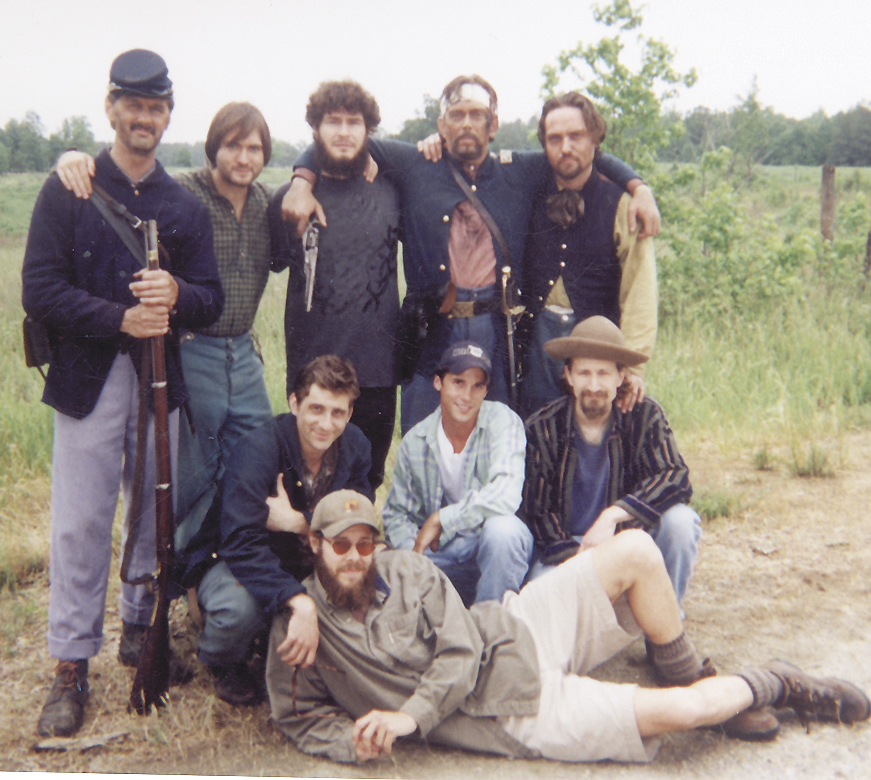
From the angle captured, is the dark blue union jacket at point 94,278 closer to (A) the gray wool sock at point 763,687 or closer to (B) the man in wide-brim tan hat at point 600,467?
(B) the man in wide-brim tan hat at point 600,467

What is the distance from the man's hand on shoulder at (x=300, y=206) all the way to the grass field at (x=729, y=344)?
0.21m

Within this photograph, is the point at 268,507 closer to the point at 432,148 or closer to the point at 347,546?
the point at 347,546

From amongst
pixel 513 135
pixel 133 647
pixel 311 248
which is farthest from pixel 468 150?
pixel 133 647

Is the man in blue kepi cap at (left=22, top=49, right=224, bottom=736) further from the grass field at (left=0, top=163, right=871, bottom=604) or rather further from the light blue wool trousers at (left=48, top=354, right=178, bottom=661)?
the grass field at (left=0, top=163, right=871, bottom=604)

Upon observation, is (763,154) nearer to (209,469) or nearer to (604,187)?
(604,187)

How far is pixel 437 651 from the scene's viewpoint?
115 inches

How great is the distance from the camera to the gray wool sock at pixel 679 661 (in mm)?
3236

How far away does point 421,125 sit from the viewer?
4266 millimetres

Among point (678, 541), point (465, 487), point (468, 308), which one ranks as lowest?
point (678, 541)

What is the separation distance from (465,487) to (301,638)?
1094 millimetres

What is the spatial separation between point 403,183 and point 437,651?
90.8 inches

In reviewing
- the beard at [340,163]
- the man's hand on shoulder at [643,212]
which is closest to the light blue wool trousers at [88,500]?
the beard at [340,163]

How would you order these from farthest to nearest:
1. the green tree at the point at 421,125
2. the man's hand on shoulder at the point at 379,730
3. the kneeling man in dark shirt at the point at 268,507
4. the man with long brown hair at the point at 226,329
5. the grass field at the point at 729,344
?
1. the grass field at the point at 729,344
2. the green tree at the point at 421,125
3. the man with long brown hair at the point at 226,329
4. the kneeling man in dark shirt at the point at 268,507
5. the man's hand on shoulder at the point at 379,730

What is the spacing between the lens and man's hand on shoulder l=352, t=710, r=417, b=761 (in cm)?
278
